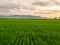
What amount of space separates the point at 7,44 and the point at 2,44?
0.32m

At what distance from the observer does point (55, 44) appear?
374 inches

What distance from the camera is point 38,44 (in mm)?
9375

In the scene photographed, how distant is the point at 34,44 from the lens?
30.6 feet

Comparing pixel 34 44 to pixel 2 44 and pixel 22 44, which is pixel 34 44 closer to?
pixel 22 44

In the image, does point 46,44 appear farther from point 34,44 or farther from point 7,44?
point 7,44

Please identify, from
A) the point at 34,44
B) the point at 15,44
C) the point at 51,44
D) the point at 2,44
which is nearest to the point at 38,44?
the point at 34,44

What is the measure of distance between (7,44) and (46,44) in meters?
2.44

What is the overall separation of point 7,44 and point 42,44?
218cm

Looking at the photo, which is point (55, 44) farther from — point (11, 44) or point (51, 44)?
point (11, 44)

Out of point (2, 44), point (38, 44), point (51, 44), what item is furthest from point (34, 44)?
point (2, 44)

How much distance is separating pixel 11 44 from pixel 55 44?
276 cm

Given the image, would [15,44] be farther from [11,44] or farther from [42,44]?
[42,44]

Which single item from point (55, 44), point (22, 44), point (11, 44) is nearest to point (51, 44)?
point (55, 44)

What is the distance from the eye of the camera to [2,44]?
9.37m
